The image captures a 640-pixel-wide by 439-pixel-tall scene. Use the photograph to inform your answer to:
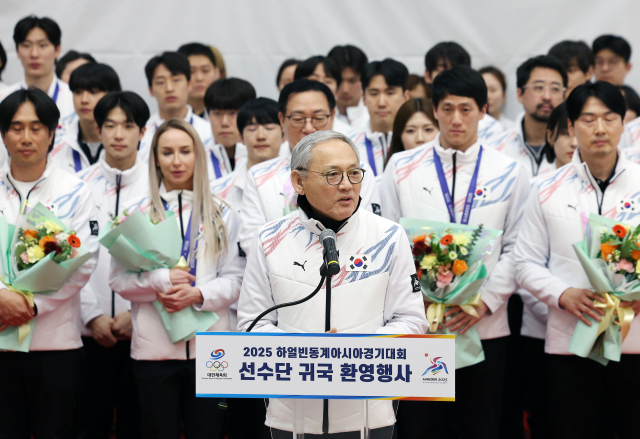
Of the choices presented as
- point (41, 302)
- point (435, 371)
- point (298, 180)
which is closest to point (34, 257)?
point (41, 302)

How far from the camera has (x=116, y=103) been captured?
4.25m

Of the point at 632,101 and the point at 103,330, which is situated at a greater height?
the point at 632,101

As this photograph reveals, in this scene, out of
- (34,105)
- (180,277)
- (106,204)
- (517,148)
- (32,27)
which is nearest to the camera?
(180,277)

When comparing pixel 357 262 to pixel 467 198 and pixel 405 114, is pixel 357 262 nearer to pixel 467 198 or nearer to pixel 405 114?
pixel 467 198

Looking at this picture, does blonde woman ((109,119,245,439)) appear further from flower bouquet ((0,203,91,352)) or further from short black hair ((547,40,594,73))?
short black hair ((547,40,594,73))

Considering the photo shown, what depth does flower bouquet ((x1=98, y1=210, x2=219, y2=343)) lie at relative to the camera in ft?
10.9

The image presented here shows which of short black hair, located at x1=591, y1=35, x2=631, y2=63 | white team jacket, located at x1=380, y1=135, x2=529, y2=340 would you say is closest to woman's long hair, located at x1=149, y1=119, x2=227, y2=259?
white team jacket, located at x1=380, y1=135, x2=529, y2=340

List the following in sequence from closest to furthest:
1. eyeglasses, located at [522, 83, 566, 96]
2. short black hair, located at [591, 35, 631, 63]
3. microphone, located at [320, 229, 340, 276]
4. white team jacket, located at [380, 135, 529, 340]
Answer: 1. microphone, located at [320, 229, 340, 276]
2. white team jacket, located at [380, 135, 529, 340]
3. eyeglasses, located at [522, 83, 566, 96]
4. short black hair, located at [591, 35, 631, 63]

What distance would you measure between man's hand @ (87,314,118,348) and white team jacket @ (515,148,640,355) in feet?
7.37

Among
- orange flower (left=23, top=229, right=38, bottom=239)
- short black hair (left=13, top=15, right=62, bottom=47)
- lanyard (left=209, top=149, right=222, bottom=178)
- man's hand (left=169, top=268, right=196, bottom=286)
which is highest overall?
short black hair (left=13, top=15, right=62, bottom=47)

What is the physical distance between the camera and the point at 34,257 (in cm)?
329

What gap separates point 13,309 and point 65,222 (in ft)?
1.77

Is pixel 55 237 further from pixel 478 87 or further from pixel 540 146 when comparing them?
pixel 540 146

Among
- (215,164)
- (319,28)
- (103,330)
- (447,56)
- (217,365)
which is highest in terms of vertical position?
(319,28)
